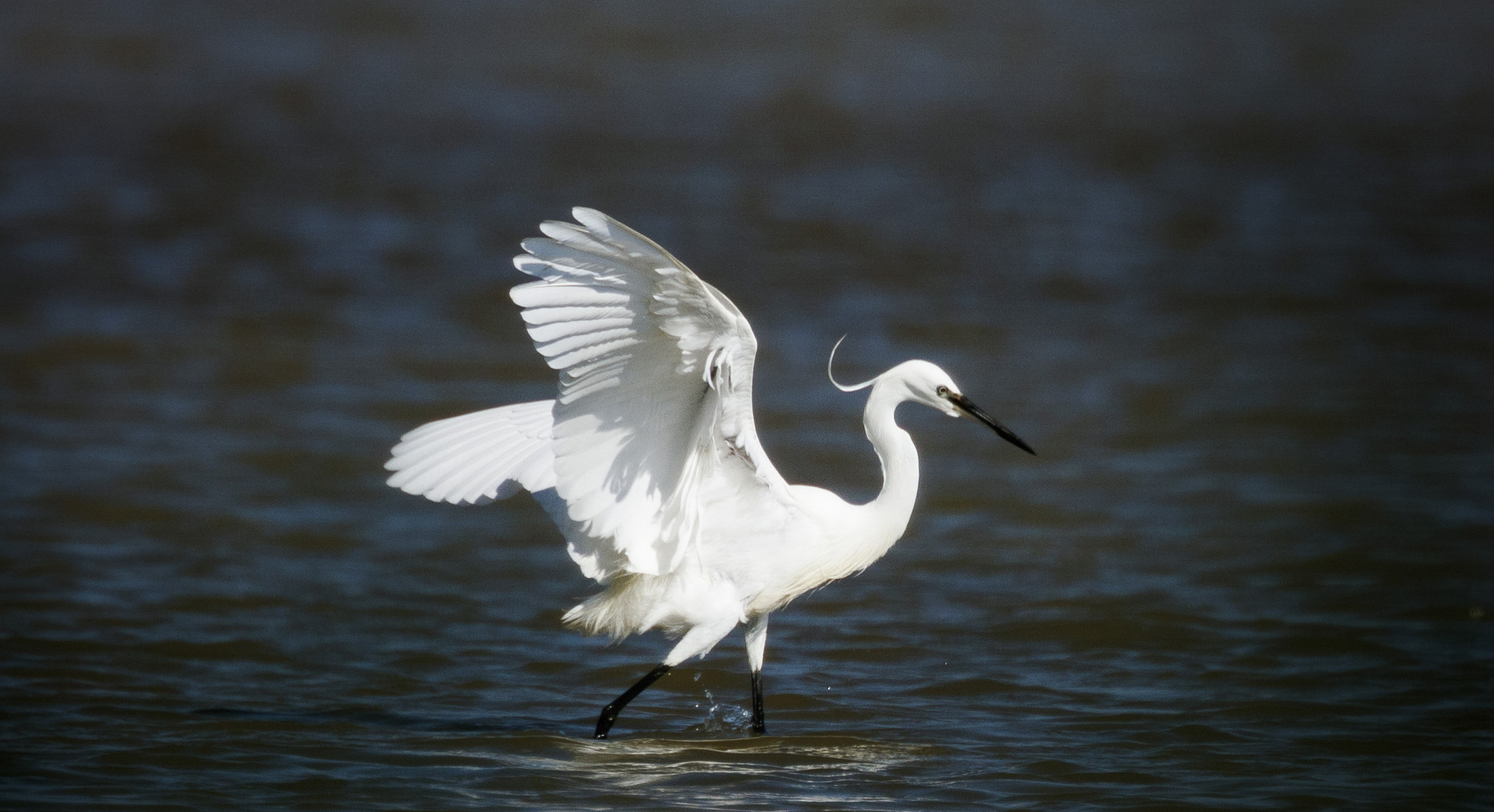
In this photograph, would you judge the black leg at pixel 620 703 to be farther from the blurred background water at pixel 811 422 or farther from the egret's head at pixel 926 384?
the egret's head at pixel 926 384

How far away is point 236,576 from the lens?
935 centimetres

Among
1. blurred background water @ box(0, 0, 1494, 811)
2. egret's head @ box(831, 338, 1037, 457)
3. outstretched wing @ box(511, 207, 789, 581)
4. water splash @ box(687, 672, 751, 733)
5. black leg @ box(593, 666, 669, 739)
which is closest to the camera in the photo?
outstretched wing @ box(511, 207, 789, 581)

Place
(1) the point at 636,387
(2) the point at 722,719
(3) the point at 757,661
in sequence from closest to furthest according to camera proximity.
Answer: (1) the point at 636,387 < (3) the point at 757,661 < (2) the point at 722,719

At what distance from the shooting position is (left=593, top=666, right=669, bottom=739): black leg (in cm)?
711

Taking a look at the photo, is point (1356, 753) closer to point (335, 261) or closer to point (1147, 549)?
point (1147, 549)

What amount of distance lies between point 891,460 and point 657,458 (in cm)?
94

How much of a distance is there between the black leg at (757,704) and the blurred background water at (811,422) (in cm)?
6

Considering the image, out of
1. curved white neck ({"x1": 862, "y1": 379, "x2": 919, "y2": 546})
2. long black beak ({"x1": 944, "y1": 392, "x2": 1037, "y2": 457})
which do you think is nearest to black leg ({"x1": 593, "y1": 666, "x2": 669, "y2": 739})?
curved white neck ({"x1": 862, "y1": 379, "x2": 919, "y2": 546})

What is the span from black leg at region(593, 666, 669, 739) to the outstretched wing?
411 millimetres

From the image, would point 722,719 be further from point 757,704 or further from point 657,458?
point 657,458

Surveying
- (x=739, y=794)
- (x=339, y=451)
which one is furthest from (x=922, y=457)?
(x=739, y=794)

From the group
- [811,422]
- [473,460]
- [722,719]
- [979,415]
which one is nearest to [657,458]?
[473,460]

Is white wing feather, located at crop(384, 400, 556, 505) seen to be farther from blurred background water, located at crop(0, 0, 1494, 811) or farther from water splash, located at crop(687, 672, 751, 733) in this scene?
water splash, located at crop(687, 672, 751, 733)

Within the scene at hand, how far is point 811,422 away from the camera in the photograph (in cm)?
1223
